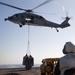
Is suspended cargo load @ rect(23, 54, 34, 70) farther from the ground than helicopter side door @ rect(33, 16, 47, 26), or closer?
closer

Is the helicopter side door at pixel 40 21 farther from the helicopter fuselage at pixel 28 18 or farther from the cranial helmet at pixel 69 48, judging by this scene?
the cranial helmet at pixel 69 48

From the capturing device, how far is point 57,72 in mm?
4922

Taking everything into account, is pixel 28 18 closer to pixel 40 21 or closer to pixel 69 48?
pixel 40 21

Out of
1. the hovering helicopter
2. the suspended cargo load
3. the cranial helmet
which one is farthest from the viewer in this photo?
the hovering helicopter

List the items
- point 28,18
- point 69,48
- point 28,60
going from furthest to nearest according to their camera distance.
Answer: point 28,18, point 28,60, point 69,48

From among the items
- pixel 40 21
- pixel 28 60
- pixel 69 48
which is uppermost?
pixel 40 21

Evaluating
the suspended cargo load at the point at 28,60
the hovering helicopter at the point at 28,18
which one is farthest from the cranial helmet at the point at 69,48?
the hovering helicopter at the point at 28,18

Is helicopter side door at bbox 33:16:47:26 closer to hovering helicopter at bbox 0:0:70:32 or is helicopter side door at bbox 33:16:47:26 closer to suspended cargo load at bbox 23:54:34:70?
hovering helicopter at bbox 0:0:70:32

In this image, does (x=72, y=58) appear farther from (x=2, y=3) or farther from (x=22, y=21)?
(x=22, y=21)

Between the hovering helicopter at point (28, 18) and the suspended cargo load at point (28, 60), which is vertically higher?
the hovering helicopter at point (28, 18)

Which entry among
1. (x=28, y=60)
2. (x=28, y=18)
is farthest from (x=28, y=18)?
(x=28, y=60)

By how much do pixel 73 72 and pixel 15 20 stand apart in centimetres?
3770

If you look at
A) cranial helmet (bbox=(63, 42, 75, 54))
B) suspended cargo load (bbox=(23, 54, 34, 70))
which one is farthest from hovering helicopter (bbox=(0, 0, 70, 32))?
cranial helmet (bbox=(63, 42, 75, 54))

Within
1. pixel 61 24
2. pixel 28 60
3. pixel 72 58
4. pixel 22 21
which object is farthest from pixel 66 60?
pixel 61 24
